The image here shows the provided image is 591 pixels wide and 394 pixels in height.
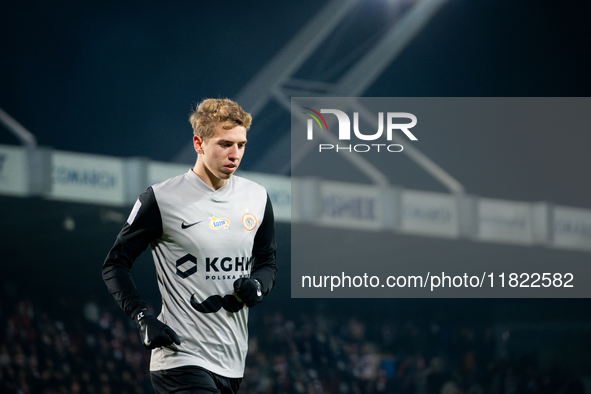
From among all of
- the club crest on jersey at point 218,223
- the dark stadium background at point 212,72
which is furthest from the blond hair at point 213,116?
the dark stadium background at point 212,72

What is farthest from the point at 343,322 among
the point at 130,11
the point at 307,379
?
the point at 130,11

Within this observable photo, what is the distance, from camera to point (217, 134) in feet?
7.01

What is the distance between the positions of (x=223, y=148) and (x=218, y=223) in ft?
0.96

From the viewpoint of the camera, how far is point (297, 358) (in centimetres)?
823

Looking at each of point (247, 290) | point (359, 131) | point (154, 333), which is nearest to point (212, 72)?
point (359, 131)

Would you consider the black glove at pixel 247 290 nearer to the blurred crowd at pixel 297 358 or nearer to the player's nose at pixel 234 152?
the player's nose at pixel 234 152

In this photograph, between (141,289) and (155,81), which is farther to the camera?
(141,289)

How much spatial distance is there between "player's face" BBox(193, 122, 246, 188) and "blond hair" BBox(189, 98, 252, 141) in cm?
2

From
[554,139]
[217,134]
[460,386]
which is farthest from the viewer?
[460,386]

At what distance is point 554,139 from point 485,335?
2.80m

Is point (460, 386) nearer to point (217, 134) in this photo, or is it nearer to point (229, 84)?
point (229, 84)

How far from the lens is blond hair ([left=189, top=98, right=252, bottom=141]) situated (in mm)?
2141

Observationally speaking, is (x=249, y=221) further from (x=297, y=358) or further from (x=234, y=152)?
(x=297, y=358)

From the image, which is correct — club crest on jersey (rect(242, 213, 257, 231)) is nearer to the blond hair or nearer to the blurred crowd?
the blond hair
